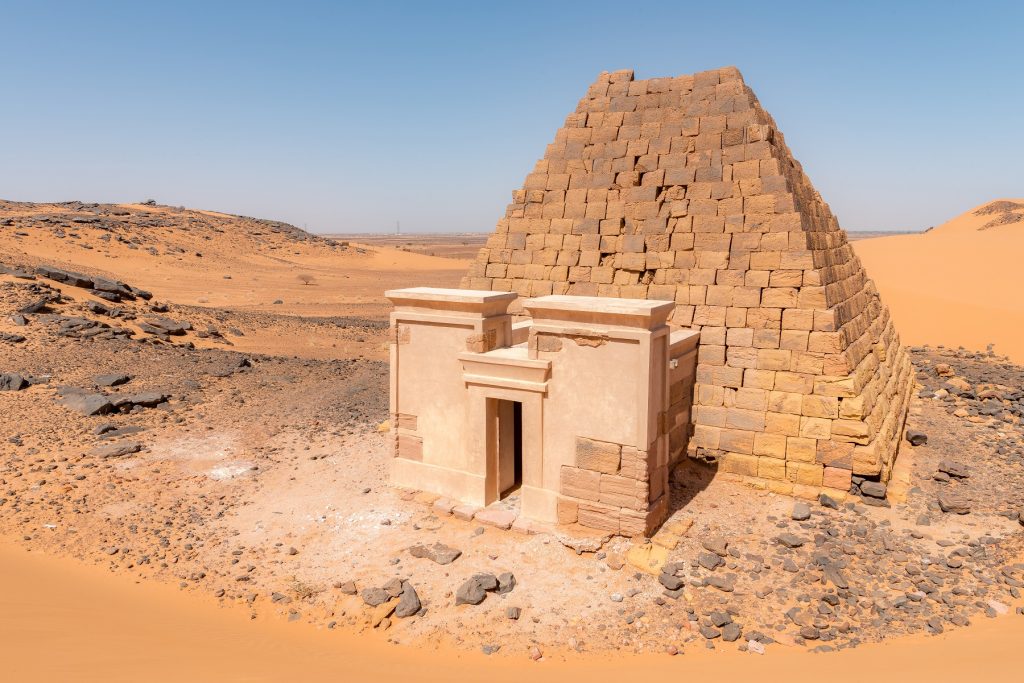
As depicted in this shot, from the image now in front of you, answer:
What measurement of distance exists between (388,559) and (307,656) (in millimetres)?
1739

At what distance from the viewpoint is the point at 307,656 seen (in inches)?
231

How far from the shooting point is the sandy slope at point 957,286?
22047mm

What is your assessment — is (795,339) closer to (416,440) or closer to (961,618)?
(961,618)

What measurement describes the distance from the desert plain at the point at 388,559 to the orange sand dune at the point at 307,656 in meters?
0.03

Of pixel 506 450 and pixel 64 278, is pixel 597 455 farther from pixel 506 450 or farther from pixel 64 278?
pixel 64 278

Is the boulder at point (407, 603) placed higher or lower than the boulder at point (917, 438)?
lower

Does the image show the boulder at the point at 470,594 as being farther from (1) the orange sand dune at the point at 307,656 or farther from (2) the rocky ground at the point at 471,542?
(1) the orange sand dune at the point at 307,656

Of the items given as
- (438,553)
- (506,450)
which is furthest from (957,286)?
(438,553)

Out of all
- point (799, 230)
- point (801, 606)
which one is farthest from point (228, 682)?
point (799, 230)

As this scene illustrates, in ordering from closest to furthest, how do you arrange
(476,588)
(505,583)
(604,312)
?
(476,588)
(505,583)
(604,312)

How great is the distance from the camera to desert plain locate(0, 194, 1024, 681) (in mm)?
5805

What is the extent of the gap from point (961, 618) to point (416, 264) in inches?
2006

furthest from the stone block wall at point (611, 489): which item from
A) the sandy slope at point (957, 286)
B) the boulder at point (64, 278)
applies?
the boulder at point (64, 278)

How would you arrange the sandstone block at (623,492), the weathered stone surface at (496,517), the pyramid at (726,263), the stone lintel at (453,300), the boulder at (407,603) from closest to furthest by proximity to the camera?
the boulder at (407,603), the sandstone block at (623,492), the weathered stone surface at (496,517), the stone lintel at (453,300), the pyramid at (726,263)
